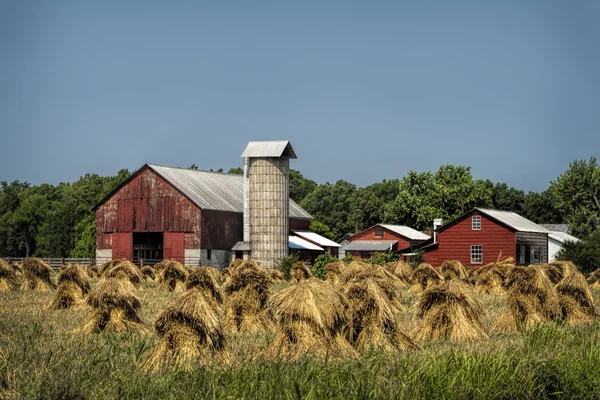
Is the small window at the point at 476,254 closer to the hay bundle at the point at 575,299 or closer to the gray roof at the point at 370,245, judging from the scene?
the gray roof at the point at 370,245

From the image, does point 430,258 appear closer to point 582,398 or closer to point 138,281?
point 138,281

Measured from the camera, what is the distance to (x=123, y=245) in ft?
241

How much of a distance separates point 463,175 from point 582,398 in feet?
313

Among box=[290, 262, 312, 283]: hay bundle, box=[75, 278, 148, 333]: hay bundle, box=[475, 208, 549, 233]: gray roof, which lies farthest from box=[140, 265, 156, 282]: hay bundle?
box=[475, 208, 549, 233]: gray roof

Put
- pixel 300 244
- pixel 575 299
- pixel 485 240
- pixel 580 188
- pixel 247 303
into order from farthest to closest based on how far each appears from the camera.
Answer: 1. pixel 580 188
2. pixel 300 244
3. pixel 485 240
4. pixel 575 299
5. pixel 247 303

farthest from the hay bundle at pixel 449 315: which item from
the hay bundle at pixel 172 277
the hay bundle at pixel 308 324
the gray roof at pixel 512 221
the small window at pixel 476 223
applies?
the small window at pixel 476 223

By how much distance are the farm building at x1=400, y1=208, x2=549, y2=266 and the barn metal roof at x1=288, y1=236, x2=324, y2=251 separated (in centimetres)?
1309

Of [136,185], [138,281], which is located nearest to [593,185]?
[136,185]

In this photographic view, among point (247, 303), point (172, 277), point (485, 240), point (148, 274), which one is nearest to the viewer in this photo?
point (247, 303)

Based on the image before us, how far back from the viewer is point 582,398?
1288 centimetres

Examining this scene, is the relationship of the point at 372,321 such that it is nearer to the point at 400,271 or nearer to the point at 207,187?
the point at 400,271

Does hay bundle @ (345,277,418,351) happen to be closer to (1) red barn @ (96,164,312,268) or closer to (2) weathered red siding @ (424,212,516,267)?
(2) weathered red siding @ (424,212,516,267)

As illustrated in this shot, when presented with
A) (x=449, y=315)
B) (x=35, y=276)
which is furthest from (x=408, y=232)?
(x=449, y=315)

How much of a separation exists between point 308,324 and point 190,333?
2046mm
